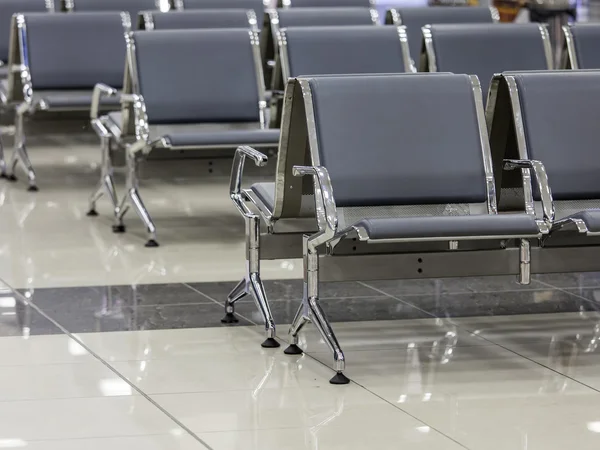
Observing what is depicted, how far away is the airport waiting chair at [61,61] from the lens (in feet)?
25.7

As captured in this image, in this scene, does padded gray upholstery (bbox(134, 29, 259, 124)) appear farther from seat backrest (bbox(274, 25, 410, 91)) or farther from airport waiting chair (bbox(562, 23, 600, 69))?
airport waiting chair (bbox(562, 23, 600, 69))

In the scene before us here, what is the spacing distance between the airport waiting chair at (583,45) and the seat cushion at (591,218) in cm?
A: 291

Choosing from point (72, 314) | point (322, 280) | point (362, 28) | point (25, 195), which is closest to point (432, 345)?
point (322, 280)

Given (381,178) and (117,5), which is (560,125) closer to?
(381,178)

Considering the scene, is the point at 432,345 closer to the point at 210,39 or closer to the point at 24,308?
the point at 24,308

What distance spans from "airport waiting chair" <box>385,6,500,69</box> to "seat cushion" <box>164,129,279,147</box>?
2.01 meters

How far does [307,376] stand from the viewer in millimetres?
4051

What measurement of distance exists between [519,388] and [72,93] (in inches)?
188

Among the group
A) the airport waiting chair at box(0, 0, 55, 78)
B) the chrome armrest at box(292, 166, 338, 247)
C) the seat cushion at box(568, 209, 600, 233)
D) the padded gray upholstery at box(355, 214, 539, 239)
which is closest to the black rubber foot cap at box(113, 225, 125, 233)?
the chrome armrest at box(292, 166, 338, 247)

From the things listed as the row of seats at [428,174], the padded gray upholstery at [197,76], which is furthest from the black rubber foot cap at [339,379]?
the padded gray upholstery at [197,76]

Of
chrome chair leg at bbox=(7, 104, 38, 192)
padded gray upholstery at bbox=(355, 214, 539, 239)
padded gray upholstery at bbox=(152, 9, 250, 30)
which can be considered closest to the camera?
padded gray upholstery at bbox=(355, 214, 539, 239)

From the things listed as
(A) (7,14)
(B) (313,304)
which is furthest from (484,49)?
(A) (7,14)

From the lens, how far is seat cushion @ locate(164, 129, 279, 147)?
6.26 m

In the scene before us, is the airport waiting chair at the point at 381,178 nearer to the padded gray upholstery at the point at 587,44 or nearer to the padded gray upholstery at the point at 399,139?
the padded gray upholstery at the point at 399,139
